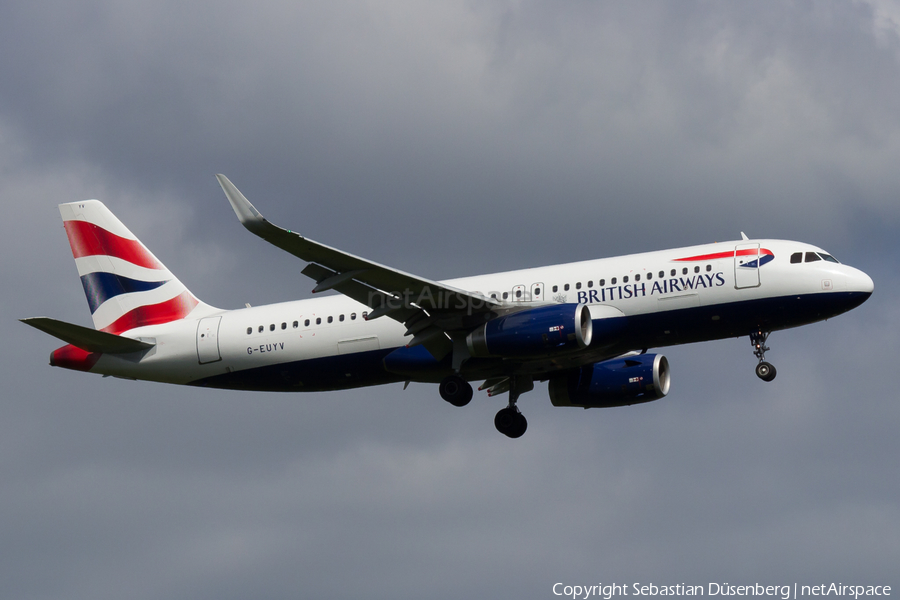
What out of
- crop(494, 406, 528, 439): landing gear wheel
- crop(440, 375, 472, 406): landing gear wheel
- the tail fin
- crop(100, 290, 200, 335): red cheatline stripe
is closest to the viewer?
crop(440, 375, 472, 406): landing gear wheel

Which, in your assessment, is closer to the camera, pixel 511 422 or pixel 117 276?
pixel 511 422

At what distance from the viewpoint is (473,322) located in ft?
122

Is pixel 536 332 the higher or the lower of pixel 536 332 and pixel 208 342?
the lower

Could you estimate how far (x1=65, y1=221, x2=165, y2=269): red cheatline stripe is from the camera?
148 feet

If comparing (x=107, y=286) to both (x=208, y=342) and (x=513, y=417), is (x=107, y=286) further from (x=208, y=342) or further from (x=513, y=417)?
(x=513, y=417)

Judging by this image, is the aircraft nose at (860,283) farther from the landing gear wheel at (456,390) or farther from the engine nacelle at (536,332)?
the landing gear wheel at (456,390)

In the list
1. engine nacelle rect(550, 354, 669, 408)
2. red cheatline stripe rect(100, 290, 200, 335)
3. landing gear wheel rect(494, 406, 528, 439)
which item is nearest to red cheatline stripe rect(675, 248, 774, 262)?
engine nacelle rect(550, 354, 669, 408)

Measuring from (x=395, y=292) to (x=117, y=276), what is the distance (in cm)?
1386

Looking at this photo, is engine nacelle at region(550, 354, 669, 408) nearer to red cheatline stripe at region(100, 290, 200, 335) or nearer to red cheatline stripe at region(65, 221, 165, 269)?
red cheatline stripe at region(100, 290, 200, 335)

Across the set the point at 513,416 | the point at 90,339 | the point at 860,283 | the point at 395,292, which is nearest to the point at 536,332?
the point at 395,292

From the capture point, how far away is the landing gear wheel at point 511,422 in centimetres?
4222

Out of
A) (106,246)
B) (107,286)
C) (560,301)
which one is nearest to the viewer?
(560,301)

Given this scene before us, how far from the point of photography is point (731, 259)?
36.5 meters

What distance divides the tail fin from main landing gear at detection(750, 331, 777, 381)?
65.8 feet
